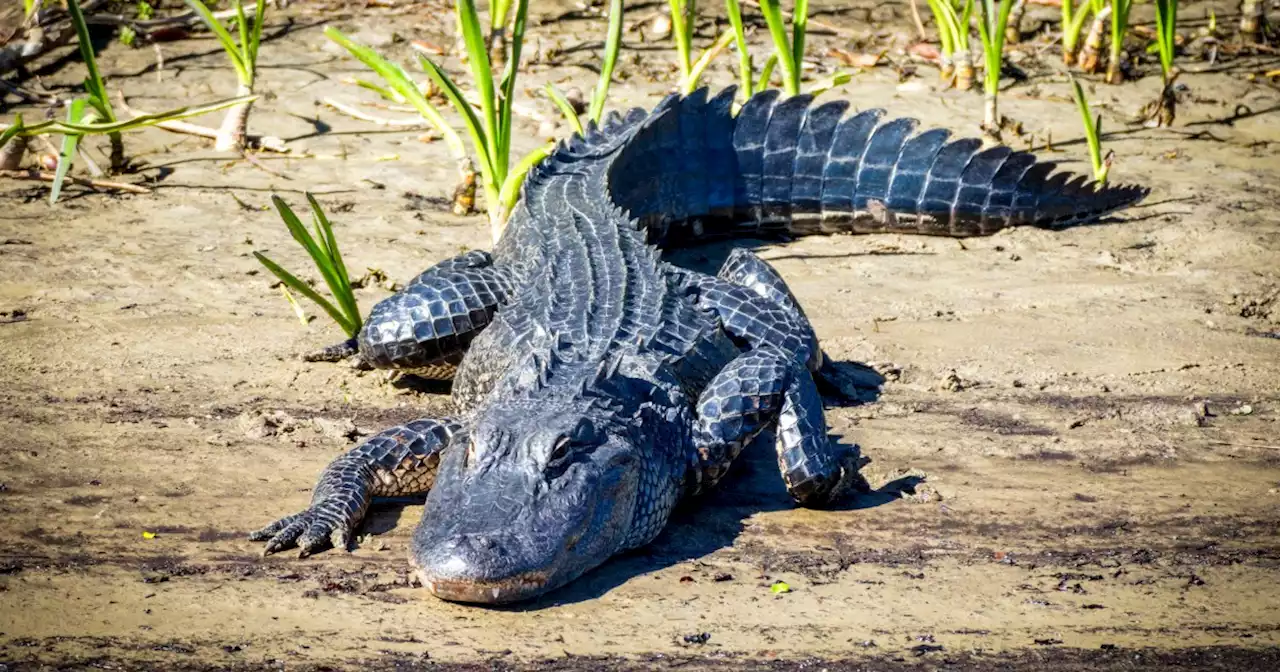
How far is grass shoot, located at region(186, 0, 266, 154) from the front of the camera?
709 centimetres

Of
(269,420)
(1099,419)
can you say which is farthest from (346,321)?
(1099,419)

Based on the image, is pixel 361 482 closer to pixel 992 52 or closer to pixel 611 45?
pixel 611 45

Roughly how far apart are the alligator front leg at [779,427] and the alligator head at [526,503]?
0.48 meters

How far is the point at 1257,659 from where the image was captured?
3.51 meters

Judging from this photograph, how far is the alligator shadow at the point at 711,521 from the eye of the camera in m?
3.84

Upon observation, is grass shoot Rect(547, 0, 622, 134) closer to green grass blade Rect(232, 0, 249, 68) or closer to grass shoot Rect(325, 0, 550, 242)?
grass shoot Rect(325, 0, 550, 242)

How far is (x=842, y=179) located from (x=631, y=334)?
9.51ft

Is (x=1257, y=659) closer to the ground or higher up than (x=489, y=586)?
closer to the ground

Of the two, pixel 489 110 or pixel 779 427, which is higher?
pixel 489 110

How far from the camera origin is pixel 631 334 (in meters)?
4.70

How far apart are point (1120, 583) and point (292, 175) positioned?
526 cm

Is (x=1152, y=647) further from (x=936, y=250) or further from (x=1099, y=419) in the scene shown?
(x=936, y=250)

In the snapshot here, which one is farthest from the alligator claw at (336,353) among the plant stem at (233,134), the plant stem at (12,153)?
the plant stem at (12,153)

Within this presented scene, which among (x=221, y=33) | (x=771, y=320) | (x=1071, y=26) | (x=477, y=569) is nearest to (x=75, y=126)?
(x=221, y=33)
